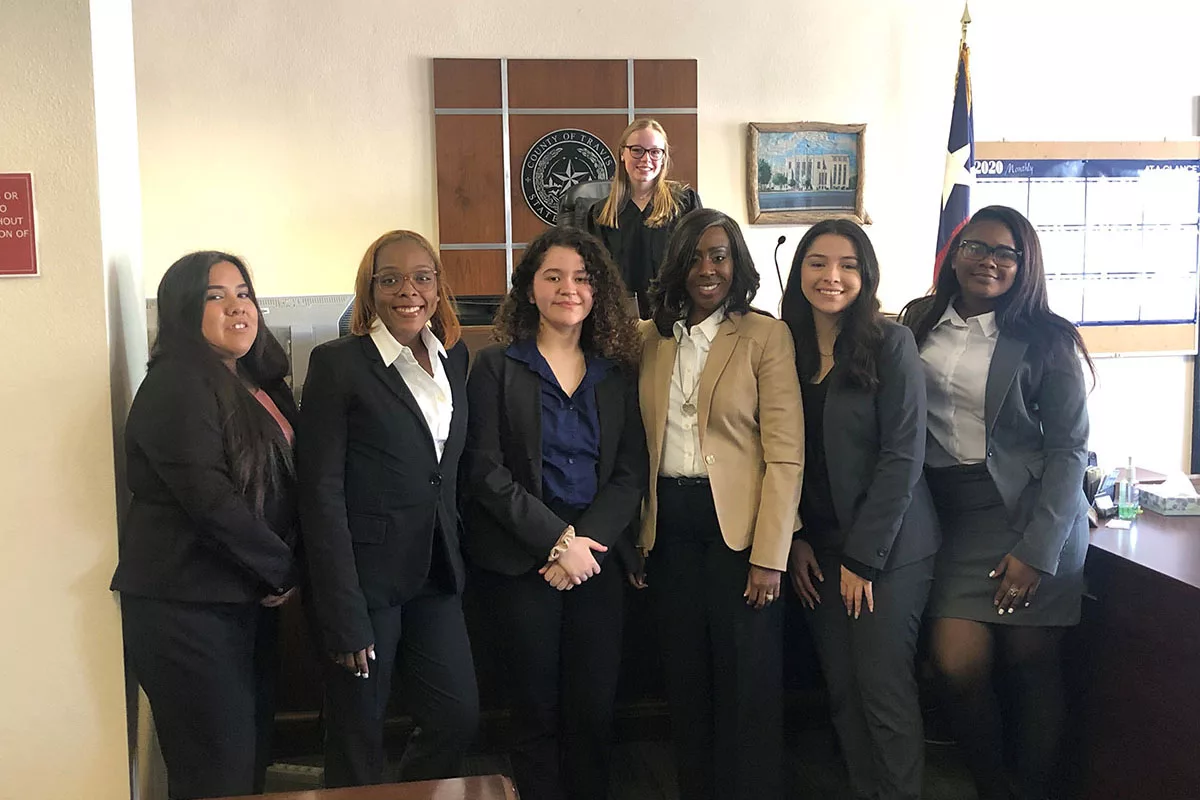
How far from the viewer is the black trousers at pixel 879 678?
6.68ft

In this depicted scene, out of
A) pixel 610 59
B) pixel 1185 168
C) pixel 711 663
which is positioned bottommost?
pixel 711 663

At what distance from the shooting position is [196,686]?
1749mm

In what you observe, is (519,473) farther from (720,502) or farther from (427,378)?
(720,502)

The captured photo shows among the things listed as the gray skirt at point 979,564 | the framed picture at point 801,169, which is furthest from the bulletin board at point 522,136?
the gray skirt at point 979,564

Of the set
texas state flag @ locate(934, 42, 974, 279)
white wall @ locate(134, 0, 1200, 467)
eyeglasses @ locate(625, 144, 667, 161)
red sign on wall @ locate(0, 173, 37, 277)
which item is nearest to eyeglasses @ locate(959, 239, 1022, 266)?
eyeglasses @ locate(625, 144, 667, 161)

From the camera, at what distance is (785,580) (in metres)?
2.13

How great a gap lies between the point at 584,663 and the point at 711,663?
1.00ft

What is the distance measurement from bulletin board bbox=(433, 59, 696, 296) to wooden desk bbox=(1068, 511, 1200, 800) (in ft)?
9.67

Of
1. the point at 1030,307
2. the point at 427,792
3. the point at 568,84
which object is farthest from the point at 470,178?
the point at 427,792

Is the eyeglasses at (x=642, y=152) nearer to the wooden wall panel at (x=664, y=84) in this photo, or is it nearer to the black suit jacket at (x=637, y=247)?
the black suit jacket at (x=637, y=247)

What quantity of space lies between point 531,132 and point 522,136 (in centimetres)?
5

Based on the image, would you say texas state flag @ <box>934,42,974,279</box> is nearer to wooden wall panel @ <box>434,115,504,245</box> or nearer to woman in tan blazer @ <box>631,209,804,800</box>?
wooden wall panel @ <box>434,115,504,245</box>

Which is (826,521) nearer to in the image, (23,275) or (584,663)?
(584,663)

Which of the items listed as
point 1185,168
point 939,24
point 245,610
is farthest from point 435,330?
point 1185,168
